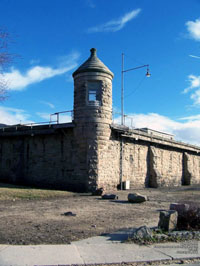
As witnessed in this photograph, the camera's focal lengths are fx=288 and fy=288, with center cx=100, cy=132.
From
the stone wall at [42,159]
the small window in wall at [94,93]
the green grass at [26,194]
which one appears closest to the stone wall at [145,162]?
the stone wall at [42,159]

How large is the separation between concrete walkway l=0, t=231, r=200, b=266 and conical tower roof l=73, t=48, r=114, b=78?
47.5 ft

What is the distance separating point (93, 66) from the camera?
1962 cm

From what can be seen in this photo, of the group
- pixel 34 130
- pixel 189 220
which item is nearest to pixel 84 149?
pixel 34 130

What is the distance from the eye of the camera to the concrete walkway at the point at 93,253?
17.5 feet

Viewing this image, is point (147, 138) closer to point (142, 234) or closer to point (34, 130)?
point (34, 130)

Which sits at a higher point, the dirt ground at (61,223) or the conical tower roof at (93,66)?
the conical tower roof at (93,66)

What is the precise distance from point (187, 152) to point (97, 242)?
99.0 feet

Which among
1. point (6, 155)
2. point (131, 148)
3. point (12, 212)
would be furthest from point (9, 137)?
point (12, 212)

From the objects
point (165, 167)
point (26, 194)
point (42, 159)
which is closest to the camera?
point (26, 194)

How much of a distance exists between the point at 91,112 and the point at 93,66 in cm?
320

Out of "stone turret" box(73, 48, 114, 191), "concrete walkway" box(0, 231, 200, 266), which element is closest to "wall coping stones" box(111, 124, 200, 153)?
"stone turret" box(73, 48, 114, 191)

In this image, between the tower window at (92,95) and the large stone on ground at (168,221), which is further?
the tower window at (92,95)

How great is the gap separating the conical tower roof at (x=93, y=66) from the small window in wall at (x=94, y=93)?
0.87 meters

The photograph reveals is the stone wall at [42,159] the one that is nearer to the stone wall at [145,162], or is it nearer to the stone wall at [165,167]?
the stone wall at [145,162]
